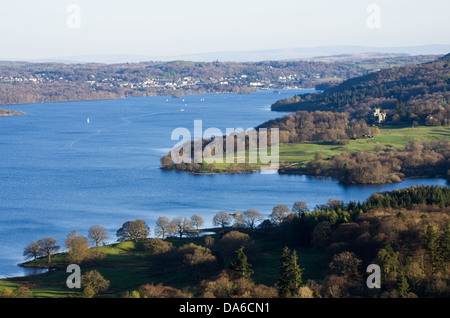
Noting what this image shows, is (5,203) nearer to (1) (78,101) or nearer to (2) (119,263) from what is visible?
(2) (119,263)

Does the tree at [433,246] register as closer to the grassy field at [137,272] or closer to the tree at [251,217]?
the grassy field at [137,272]

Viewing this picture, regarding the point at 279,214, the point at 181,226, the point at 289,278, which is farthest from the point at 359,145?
the point at 289,278

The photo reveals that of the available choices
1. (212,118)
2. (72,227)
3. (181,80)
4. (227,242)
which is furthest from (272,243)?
(181,80)

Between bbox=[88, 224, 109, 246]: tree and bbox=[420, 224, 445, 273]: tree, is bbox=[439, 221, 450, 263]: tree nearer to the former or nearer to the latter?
bbox=[420, 224, 445, 273]: tree

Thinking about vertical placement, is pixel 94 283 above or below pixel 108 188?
above

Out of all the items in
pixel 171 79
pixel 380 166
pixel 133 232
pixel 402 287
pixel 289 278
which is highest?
pixel 171 79

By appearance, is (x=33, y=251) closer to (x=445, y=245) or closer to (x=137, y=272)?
(x=137, y=272)

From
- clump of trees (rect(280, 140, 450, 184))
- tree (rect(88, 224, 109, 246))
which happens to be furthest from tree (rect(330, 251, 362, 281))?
clump of trees (rect(280, 140, 450, 184))
